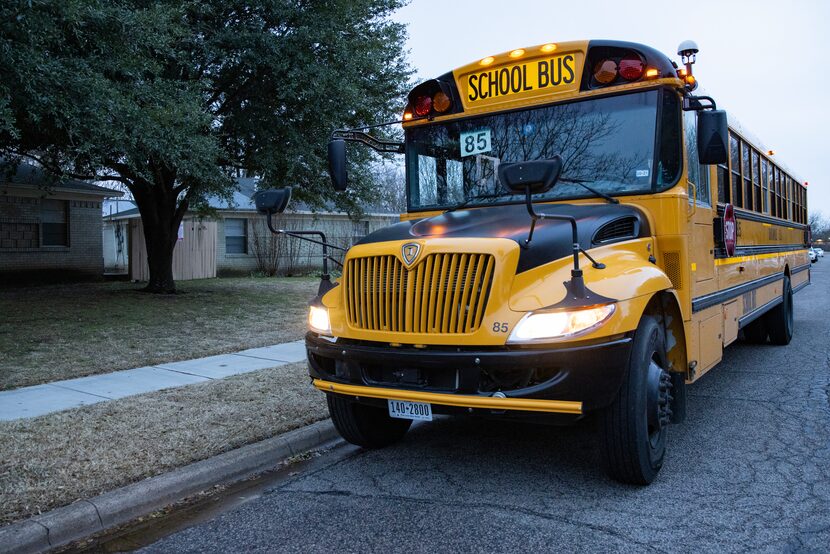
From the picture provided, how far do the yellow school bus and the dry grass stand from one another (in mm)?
962

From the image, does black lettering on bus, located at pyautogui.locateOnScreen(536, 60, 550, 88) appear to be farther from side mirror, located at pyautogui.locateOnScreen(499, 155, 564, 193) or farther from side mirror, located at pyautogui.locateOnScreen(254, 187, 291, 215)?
side mirror, located at pyautogui.locateOnScreen(254, 187, 291, 215)

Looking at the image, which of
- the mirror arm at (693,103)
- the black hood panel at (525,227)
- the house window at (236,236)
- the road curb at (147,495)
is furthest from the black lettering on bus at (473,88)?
the house window at (236,236)

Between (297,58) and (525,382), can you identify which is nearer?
(525,382)

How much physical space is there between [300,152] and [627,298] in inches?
385

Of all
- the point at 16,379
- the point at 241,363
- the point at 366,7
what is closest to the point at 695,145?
the point at 241,363

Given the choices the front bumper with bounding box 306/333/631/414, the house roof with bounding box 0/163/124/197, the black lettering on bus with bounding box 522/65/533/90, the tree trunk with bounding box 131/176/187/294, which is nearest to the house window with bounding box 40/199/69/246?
the house roof with bounding box 0/163/124/197

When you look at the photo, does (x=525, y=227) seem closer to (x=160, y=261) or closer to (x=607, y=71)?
(x=607, y=71)

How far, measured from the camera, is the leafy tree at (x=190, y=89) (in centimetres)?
764

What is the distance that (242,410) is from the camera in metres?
5.55

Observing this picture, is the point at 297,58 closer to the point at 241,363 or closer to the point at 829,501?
the point at 241,363

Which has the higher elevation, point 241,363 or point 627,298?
point 627,298

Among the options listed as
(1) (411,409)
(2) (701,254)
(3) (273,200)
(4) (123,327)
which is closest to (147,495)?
(1) (411,409)

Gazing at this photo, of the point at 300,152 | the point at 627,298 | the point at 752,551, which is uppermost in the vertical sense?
the point at 300,152

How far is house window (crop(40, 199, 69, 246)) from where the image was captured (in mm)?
19828
